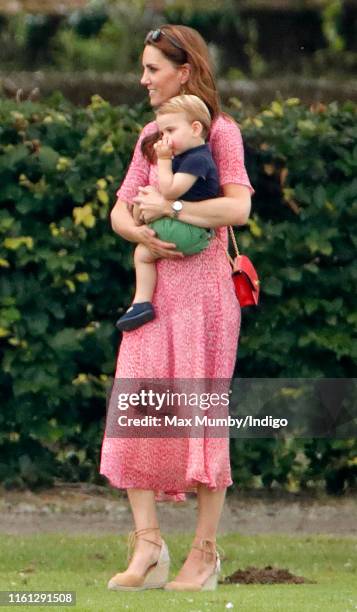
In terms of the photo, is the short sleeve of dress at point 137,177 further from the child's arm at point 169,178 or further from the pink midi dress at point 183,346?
the child's arm at point 169,178

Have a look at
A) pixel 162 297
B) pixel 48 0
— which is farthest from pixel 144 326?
pixel 48 0

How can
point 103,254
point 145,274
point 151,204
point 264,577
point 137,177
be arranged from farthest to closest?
point 103,254, point 264,577, point 137,177, point 145,274, point 151,204

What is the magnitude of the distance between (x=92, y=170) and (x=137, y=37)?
10107 mm

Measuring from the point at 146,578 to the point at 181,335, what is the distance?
3.04 ft

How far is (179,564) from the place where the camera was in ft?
27.2

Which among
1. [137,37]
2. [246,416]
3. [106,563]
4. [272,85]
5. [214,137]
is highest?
[137,37]

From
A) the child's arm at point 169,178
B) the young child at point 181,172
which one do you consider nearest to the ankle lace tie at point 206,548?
the young child at point 181,172

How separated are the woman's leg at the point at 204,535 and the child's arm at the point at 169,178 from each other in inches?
44.2

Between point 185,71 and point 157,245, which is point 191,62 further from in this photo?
point 157,245

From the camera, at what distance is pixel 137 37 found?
1897cm

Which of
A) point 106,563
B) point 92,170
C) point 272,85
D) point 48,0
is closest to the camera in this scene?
point 106,563

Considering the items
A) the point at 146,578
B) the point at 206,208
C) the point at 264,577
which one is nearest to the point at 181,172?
the point at 206,208

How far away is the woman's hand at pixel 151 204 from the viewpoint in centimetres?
694

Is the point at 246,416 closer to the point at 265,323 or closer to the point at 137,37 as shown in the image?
the point at 265,323
